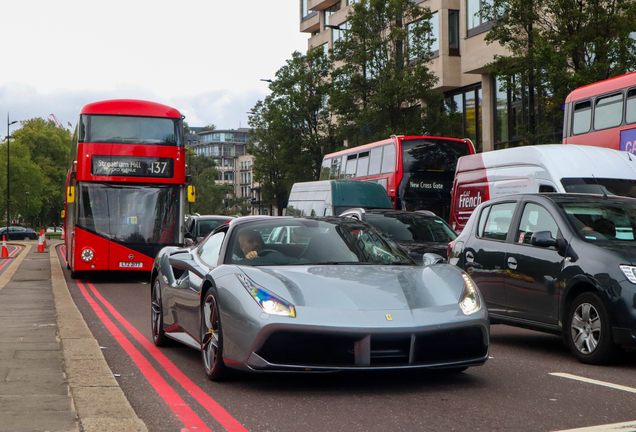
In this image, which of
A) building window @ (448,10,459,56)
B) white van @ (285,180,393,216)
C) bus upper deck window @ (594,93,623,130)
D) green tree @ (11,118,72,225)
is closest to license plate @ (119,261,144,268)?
white van @ (285,180,393,216)

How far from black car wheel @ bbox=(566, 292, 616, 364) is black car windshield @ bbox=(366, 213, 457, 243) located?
20.4 ft

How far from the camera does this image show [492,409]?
16.7 ft

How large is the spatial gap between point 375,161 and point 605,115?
8484mm

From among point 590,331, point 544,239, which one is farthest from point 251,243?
point 590,331

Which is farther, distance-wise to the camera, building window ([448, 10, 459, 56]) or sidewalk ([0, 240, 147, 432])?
building window ([448, 10, 459, 56])

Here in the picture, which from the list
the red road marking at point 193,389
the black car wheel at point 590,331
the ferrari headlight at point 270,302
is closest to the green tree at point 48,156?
the red road marking at point 193,389

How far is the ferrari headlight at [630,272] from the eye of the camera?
6.75m

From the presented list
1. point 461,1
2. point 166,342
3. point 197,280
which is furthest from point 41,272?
point 461,1

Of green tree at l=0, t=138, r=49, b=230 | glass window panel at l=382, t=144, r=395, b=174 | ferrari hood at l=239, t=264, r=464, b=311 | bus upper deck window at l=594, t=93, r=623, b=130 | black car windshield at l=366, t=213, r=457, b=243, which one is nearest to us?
ferrari hood at l=239, t=264, r=464, b=311

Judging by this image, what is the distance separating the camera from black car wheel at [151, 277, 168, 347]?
26.9 feet

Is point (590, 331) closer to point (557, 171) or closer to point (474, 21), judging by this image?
point (557, 171)

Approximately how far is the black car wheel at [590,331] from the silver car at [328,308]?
5.10 feet

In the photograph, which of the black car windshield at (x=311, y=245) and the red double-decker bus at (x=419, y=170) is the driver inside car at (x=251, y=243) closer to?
the black car windshield at (x=311, y=245)

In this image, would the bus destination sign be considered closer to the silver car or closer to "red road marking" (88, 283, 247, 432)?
"red road marking" (88, 283, 247, 432)
